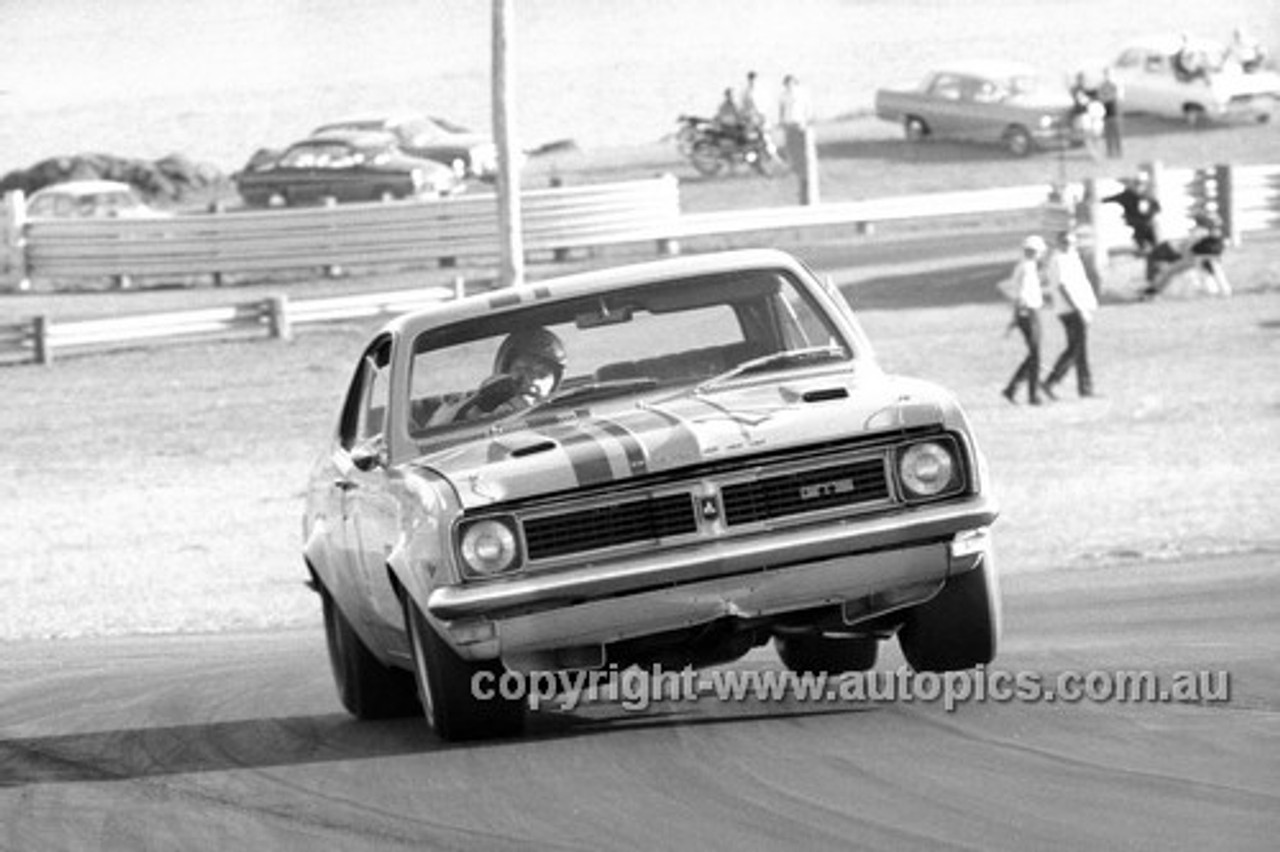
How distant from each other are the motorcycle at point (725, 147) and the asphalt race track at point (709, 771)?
1635 inches

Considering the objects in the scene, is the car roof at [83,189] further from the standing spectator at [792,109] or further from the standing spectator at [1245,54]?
the standing spectator at [1245,54]

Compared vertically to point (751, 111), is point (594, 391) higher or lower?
higher

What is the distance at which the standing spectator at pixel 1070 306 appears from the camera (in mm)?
27766

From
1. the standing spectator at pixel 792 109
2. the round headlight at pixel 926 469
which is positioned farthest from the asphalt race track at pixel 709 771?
the standing spectator at pixel 792 109

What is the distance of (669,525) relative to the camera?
9.10 m

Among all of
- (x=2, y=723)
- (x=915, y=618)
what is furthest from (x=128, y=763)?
(x=915, y=618)

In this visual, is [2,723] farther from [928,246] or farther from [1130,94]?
[1130,94]

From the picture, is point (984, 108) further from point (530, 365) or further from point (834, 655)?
point (530, 365)

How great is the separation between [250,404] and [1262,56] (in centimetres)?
3143

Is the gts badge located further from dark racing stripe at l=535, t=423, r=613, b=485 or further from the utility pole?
the utility pole

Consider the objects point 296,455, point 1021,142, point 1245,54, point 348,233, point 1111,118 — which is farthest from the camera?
point 1245,54

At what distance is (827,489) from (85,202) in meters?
40.8

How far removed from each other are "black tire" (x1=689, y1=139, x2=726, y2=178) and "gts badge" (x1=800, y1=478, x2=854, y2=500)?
44.0 m

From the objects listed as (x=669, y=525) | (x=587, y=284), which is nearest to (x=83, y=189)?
(x=587, y=284)
